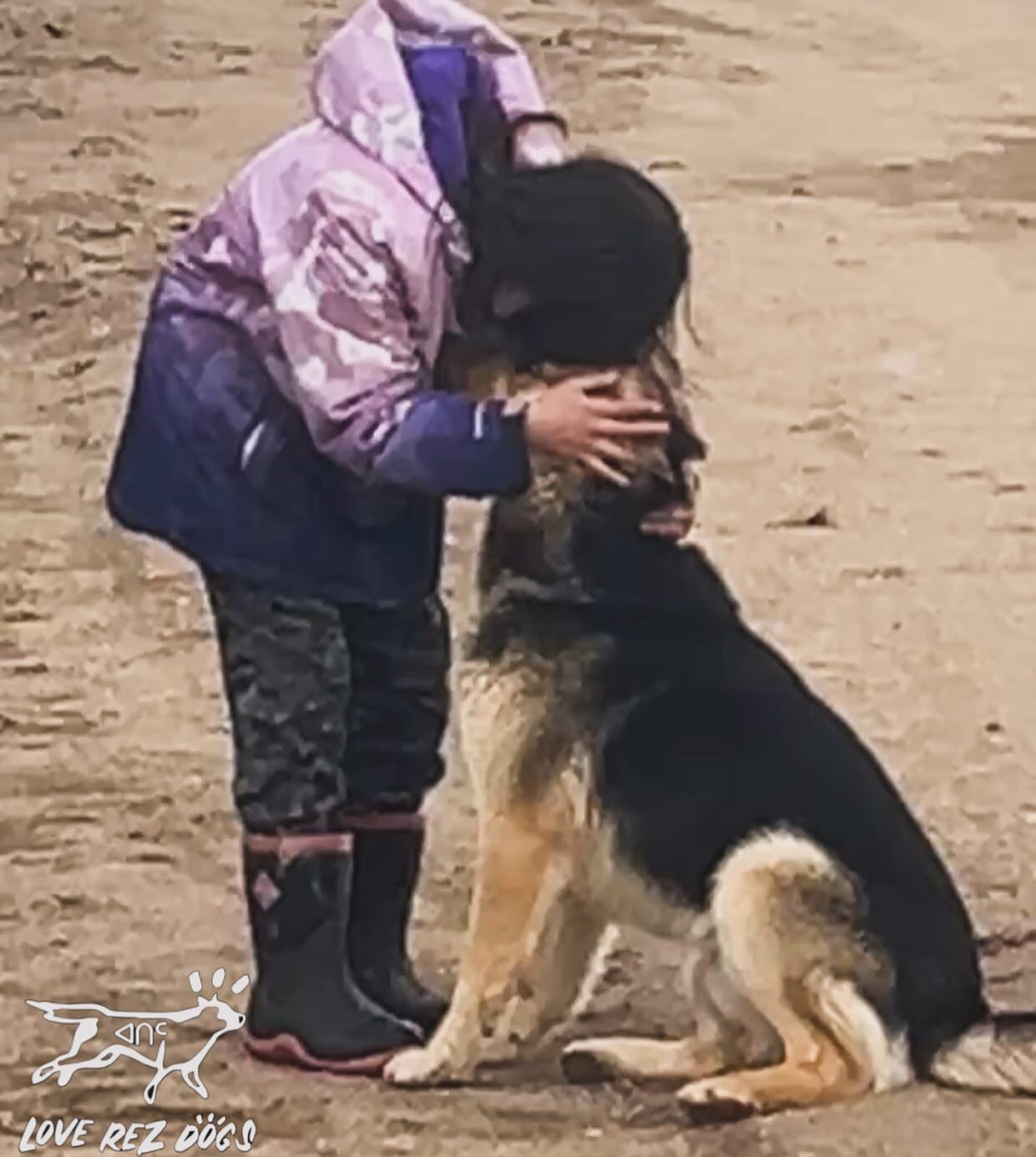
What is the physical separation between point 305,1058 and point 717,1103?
0.26 metres

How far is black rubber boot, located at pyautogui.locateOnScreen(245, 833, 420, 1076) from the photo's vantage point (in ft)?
4.95

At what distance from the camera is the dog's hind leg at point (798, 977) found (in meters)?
1.49

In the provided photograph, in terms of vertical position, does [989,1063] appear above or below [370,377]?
below

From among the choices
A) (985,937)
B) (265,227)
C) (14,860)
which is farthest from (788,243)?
(14,860)

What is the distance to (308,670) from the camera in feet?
4.99

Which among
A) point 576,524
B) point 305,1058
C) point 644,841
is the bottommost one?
point 305,1058

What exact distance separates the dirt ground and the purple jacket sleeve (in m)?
0.05

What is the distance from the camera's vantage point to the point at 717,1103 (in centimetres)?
149

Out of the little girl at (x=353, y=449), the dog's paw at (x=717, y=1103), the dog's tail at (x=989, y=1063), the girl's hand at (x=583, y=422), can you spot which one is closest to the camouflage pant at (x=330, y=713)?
the little girl at (x=353, y=449)

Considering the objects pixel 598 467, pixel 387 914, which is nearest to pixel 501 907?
pixel 387 914

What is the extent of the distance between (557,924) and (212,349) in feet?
1.39

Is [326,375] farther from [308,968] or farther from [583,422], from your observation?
[308,968]

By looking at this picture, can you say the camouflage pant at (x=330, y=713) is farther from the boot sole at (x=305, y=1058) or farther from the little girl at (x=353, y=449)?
the boot sole at (x=305, y=1058)

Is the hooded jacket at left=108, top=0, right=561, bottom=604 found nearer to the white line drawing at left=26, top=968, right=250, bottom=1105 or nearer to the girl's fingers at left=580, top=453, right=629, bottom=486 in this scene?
the girl's fingers at left=580, top=453, right=629, bottom=486
